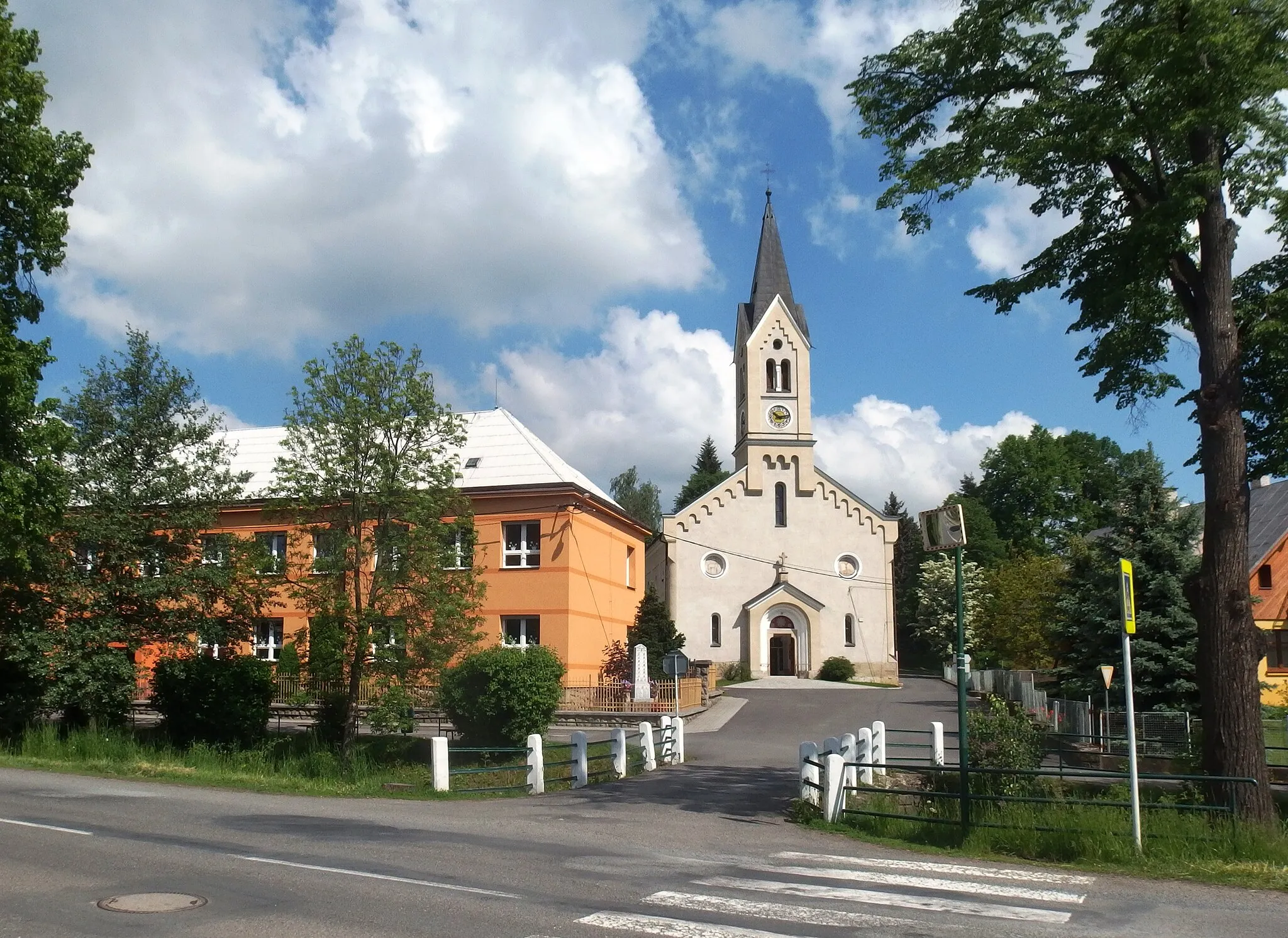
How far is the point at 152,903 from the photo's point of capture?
776 cm

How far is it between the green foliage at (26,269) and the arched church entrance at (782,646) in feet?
122

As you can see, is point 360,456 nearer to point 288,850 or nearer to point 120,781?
point 120,781

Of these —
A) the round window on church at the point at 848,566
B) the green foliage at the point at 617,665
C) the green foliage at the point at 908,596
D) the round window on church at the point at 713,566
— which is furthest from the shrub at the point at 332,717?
the green foliage at the point at 908,596

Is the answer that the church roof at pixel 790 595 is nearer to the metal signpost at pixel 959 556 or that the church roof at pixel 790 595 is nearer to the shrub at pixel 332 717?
the shrub at pixel 332 717

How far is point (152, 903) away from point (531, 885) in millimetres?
2815

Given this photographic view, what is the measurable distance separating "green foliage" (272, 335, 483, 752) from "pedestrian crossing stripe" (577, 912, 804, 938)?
14.3 m

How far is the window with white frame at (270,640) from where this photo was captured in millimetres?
33381

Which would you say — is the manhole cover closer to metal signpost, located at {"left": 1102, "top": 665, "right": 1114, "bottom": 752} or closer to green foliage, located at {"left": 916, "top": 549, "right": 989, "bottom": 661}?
metal signpost, located at {"left": 1102, "top": 665, "right": 1114, "bottom": 752}

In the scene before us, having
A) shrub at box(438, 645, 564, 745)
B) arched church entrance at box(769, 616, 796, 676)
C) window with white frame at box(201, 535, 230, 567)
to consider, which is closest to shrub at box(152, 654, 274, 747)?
window with white frame at box(201, 535, 230, 567)

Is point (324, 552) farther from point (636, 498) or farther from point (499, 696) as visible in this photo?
point (636, 498)

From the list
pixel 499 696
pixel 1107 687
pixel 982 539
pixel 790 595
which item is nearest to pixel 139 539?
pixel 499 696

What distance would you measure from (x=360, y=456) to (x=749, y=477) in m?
35.6

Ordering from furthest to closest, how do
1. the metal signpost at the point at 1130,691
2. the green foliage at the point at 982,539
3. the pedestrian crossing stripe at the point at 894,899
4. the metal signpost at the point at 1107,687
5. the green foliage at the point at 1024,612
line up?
the green foliage at the point at 982,539
the green foliage at the point at 1024,612
the metal signpost at the point at 1107,687
the metal signpost at the point at 1130,691
the pedestrian crossing stripe at the point at 894,899

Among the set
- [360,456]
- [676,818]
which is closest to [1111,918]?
[676,818]
